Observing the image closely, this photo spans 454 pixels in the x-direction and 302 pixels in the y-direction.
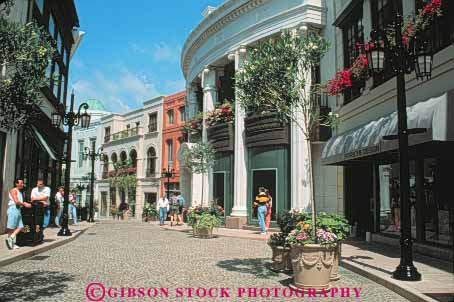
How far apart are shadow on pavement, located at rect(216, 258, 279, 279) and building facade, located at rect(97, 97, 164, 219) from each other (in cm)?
3076

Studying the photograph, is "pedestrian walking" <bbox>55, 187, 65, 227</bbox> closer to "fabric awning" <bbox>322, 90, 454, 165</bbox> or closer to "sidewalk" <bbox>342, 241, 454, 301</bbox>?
"fabric awning" <bbox>322, 90, 454, 165</bbox>

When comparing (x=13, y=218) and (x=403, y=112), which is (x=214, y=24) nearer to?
(x=13, y=218)

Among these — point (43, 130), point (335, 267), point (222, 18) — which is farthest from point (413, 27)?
point (43, 130)

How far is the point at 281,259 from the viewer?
8555 millimetres

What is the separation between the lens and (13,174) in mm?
15164

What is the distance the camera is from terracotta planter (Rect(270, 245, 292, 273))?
8523 millimetres

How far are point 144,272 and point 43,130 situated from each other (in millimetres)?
12807

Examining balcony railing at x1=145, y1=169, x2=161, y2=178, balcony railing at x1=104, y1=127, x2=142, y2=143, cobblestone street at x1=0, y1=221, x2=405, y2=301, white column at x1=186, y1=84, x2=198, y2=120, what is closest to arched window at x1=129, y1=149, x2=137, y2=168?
balcony railing at x1=104, y1=127, x2=142, y2=143

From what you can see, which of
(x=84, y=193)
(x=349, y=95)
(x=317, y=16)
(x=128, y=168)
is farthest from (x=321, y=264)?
(x=84, y=193)

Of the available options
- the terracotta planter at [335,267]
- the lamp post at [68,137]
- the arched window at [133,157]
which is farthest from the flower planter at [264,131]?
the arched window at [133,157]

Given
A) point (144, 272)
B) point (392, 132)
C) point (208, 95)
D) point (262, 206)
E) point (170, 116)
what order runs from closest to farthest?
point (144, 272) < point (392, 132) < point (262, 206) < point (208, 95) < point (170, 116)

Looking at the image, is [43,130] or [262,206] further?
[43,130]

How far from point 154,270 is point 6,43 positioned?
15.8ft

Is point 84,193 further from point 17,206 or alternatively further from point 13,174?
point 17,206
